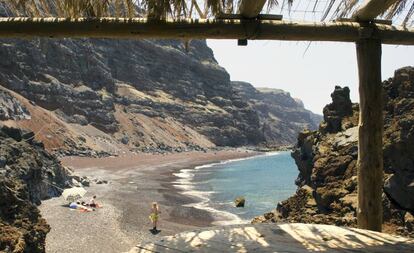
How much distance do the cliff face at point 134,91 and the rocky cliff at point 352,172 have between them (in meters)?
42.7

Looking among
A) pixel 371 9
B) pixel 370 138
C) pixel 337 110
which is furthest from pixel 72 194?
pixel 371 9

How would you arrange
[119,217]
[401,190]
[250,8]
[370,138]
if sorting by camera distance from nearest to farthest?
[250,8], [370,138], [401,190], [119,217]

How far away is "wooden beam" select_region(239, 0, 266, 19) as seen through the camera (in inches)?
213

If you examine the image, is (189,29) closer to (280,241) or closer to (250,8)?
(250,8)

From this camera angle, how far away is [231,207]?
35438 millimetres


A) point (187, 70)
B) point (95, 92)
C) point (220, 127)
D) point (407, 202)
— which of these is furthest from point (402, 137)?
point (187, 70)

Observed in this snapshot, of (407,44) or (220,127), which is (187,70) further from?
(407,44)

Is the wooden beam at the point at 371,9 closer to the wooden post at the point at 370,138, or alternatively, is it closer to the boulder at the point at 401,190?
the wooden post at the point at 370,138

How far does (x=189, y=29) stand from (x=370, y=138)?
2806 millimetres

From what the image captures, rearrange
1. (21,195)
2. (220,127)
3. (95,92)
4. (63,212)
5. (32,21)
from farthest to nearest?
1. (220,127)
2. (95,92)
3. (63,212)
4. (21,195)
5. (32,21)

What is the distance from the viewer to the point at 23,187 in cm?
1311

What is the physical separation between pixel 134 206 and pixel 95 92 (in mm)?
65470

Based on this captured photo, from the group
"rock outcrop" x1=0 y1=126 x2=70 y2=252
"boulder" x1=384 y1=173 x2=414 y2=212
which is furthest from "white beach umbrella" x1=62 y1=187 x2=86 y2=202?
"boulder" x1=384 y1=173 x2=414 y2=212

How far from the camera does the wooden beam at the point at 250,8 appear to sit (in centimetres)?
540
